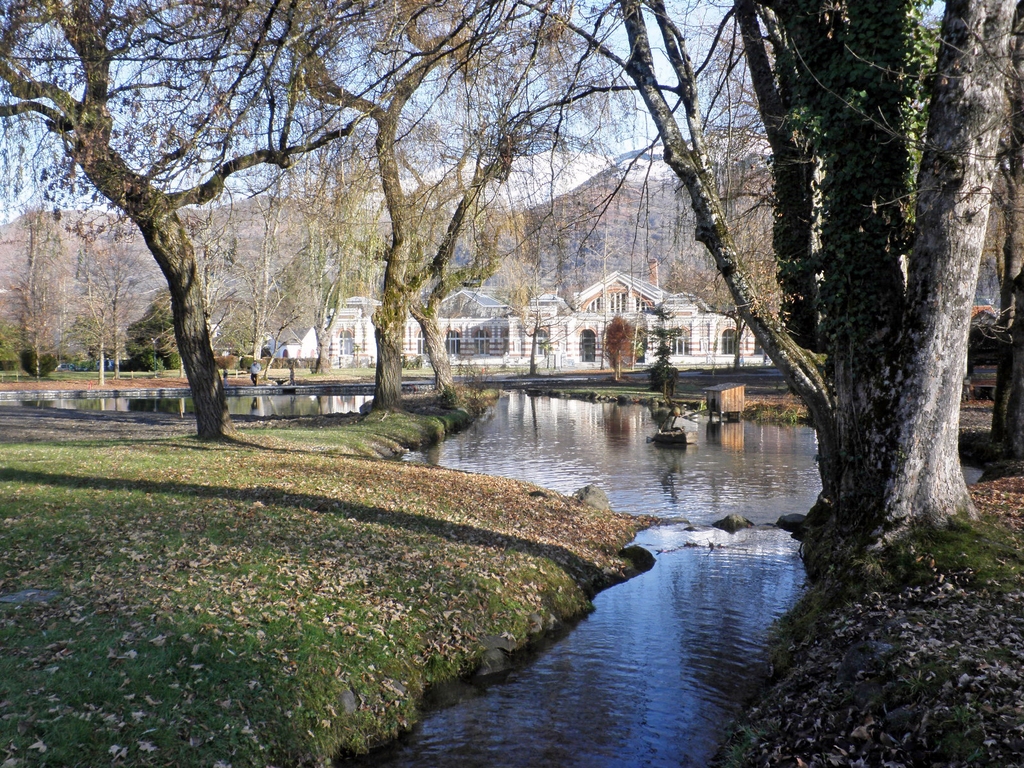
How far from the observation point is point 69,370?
57.3 metres

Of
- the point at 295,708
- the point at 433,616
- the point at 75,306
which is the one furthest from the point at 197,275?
the point at 75,306

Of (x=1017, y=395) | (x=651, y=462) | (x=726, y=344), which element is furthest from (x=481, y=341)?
(x=1017, y=395)

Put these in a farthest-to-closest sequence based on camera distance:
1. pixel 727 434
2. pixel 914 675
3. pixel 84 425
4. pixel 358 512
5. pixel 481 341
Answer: pixel 481 341 < pixel 727 434 < pixel 84 425 < pixel 358 512 < pixel 914 675

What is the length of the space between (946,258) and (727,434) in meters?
18.5

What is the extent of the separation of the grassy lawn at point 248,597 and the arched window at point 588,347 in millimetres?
57943

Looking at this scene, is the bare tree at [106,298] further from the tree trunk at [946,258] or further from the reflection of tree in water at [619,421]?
the tree trunk at [946,258]

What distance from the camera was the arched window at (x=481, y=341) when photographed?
72.9 metres

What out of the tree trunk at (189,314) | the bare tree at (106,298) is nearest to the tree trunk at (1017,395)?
the tree trunk at (189,314)

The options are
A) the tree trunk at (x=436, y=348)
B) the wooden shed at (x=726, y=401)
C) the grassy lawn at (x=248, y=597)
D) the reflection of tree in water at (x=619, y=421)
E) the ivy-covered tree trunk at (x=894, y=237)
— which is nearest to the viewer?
the grassy lawn at (x=248, y=597)

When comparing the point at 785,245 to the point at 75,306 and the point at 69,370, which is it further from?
the point at 69,370

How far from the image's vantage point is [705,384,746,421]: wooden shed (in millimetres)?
28625

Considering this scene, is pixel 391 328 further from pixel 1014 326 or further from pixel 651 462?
pixel 1014 326

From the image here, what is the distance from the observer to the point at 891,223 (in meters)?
7.40

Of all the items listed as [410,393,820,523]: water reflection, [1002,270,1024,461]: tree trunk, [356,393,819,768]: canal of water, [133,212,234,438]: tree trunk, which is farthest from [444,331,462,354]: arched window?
[1002,270,1024,461]: tree trunk
